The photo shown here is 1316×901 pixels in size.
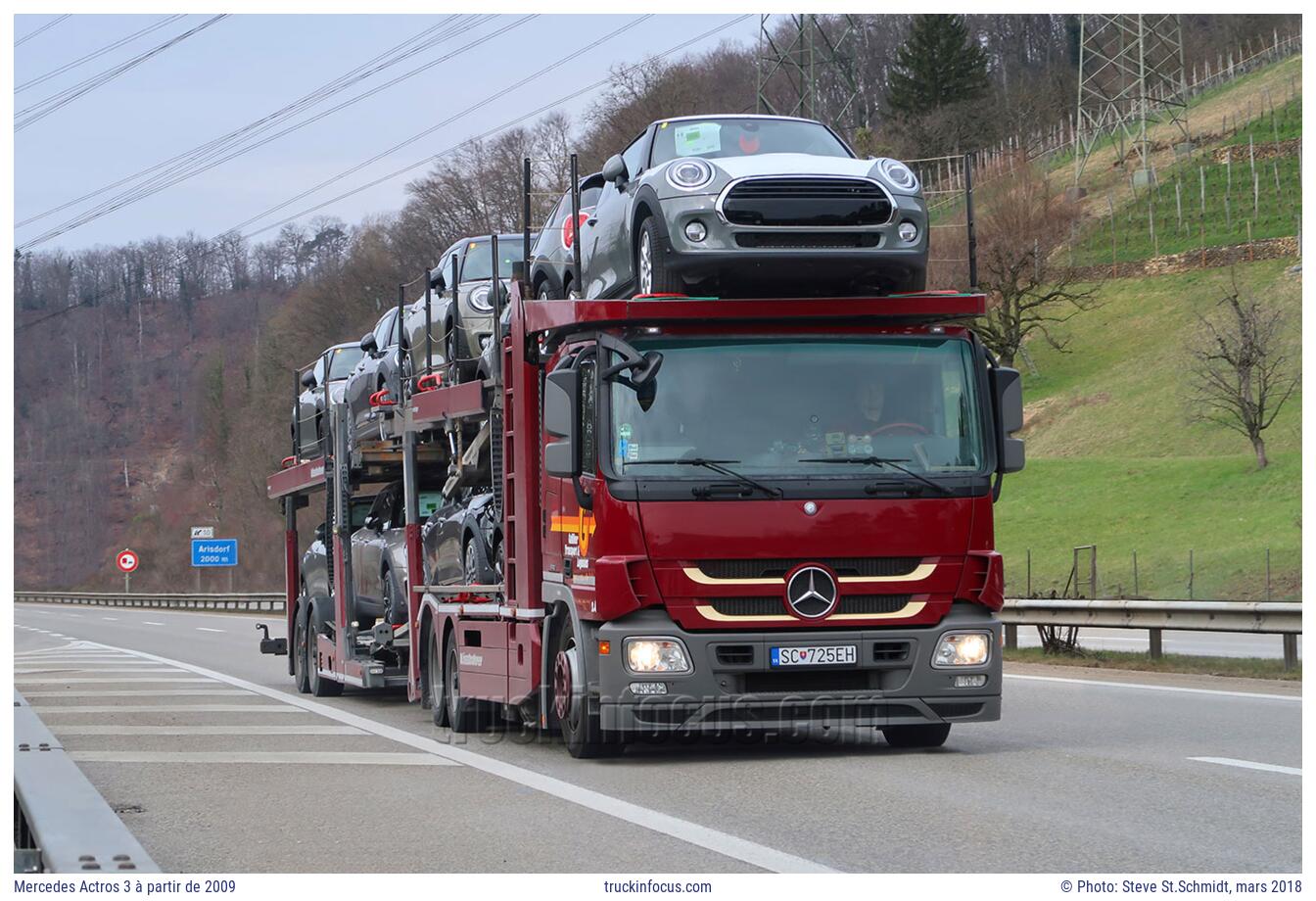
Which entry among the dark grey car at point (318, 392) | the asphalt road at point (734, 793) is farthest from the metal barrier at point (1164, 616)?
the dark grey car at point (318, 392)

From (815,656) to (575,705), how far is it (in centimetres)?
145

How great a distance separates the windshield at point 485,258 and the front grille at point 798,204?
3999mm

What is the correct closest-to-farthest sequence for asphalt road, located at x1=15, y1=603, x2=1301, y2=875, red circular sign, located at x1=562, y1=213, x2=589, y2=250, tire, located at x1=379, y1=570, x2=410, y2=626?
1. asphalt road, located at x1=15, y1=603, x2=1301, y2=875
2. red circular sign, located at x1=562, y1=213, x2=589, y2=250
3. tire, located at x1=379, y1=570, x2=410, y2=626

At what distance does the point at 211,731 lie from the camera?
1421 centimetres

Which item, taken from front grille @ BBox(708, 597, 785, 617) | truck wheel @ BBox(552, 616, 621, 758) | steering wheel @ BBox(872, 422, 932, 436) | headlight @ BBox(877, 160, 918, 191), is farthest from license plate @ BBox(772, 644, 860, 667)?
headlight @ BBox(877, 160, 918, 191)

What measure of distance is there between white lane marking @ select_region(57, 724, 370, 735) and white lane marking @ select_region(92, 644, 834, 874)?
28cm

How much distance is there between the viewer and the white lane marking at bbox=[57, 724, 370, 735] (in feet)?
45.7

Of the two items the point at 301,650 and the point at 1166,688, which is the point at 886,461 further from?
the point at 301,650

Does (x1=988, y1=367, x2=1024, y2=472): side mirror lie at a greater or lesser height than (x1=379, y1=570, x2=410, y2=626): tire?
greater

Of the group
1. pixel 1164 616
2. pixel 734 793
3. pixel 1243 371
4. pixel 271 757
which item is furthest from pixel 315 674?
pixel 1243 371

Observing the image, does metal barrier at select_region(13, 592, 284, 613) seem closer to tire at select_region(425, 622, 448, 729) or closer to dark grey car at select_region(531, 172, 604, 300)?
tire at select_region(425, 622, 448, 729)

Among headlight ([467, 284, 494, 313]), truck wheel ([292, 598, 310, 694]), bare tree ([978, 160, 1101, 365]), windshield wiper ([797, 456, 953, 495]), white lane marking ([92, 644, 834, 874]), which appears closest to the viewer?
white lane marking ([92, 644, 834, 874])

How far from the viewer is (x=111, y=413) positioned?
137m

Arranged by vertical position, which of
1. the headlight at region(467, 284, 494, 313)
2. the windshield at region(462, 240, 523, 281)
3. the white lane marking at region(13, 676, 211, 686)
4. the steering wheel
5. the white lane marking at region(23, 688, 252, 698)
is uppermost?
the windshield at region(462, 240, 523, 281)
